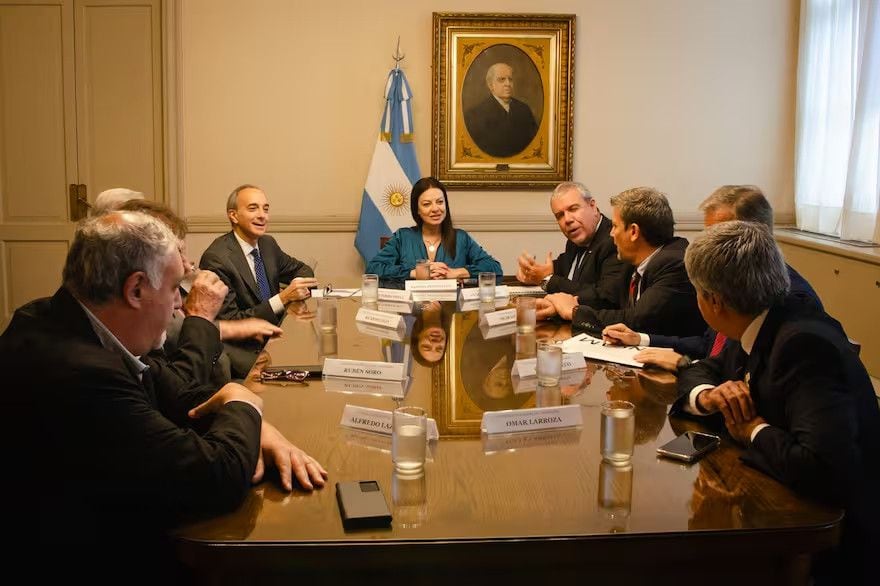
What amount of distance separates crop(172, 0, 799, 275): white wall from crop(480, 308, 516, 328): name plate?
3.02 m

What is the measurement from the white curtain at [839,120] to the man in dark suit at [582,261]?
194 centimetres

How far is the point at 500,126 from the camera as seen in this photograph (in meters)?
6.61

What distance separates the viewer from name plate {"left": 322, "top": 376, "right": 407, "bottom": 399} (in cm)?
256

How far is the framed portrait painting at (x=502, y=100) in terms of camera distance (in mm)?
6512

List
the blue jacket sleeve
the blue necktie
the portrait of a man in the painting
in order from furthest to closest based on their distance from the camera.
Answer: the portrait of a man in the painting → the blue jacket sleeve → the blue necktie

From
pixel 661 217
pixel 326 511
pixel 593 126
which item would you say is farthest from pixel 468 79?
pixel 326 511

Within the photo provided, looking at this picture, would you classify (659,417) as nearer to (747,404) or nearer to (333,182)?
(747,404)

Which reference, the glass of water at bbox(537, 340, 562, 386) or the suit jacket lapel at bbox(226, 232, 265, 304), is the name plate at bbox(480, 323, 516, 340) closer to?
the glass of water at bbox(537, 340, 562, 386)

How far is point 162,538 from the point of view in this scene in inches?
66.0

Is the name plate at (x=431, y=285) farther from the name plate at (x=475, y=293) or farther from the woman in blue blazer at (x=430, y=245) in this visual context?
the woman in blue blazer at (x=430, y=245)

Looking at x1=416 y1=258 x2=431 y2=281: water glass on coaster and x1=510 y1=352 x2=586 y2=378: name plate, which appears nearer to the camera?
x1=510 y1=352 x2=586 y2=378: name plate

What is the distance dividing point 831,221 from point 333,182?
332 centimetres

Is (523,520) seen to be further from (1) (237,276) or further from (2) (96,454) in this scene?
(1) (237,276)

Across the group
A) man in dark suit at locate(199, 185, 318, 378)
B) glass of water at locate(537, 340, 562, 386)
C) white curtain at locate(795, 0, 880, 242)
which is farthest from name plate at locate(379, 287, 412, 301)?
white curtain at locate(795, 0, 880, 242)
